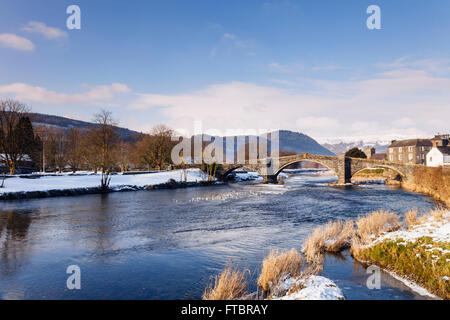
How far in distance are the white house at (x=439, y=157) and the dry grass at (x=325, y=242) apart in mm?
68944

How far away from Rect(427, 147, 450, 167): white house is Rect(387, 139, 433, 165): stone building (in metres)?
7.55

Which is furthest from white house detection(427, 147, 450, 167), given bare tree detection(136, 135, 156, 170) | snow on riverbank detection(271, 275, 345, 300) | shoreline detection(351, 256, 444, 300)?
snow on riverbank detection(271, 275, 345, 300)

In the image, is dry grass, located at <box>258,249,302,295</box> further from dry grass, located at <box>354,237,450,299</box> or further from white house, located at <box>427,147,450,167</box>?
white house, located at <box>427,147,450,167</box>

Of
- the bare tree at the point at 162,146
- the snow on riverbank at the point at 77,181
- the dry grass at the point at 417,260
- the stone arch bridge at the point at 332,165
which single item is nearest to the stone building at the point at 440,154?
the stone arch bridge at the point at 332,165

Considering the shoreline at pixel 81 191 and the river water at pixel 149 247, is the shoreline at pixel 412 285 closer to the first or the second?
the river water at pixel 149 247

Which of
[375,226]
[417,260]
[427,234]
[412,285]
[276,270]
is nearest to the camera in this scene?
[412,285]

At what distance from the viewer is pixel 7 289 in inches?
448

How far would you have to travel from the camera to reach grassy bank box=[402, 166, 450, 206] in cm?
3478

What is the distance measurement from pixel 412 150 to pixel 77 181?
290 ft

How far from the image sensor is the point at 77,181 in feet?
164

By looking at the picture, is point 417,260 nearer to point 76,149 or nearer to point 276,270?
point 276,270

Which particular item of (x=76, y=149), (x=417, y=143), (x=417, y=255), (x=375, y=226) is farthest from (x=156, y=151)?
(x=417, y=143)

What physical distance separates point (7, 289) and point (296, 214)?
22.3 metres
